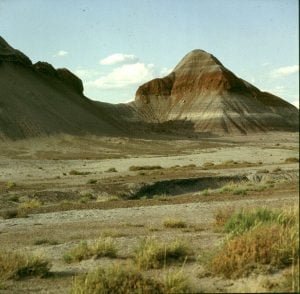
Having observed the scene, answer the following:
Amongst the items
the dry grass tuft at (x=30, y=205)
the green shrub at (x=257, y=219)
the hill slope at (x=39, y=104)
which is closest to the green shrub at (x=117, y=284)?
the green shrub at (x=257, y=219)

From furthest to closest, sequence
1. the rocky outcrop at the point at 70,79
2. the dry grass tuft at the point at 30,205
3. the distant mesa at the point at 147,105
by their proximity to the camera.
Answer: the rocky outcrop at the point at 70,79 → the distant mesa at the point at 147,105 → the dry grass tuft at the point at 30,205

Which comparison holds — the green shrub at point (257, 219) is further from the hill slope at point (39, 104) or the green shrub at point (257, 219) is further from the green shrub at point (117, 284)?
the hill slope at point (39, 104)

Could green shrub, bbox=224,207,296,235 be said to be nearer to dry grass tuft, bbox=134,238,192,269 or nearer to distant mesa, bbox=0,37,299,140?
dry grass tuft, bbox=134,238,192,269

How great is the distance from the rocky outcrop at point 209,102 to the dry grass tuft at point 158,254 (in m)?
123

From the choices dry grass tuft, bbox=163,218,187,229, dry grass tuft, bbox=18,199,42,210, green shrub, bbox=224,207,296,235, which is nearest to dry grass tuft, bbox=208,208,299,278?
green shrub, bbox=224,207,296,235

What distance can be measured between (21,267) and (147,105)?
150m

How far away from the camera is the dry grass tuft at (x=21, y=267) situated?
10.8 meters

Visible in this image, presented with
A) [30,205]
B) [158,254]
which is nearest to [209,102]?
[30,205]

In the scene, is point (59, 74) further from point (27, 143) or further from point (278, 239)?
point (278, 239)

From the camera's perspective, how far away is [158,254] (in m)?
10.8

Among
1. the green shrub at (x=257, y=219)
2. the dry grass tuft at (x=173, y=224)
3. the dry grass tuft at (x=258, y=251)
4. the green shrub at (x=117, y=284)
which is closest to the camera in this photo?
the dry grass tuft at (x=258, y=251)

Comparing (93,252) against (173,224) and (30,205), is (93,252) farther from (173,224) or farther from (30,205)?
(30,205)

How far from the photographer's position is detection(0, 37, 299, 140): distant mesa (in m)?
94.8

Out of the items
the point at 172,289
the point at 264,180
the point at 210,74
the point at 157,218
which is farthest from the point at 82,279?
the point at 210,74
